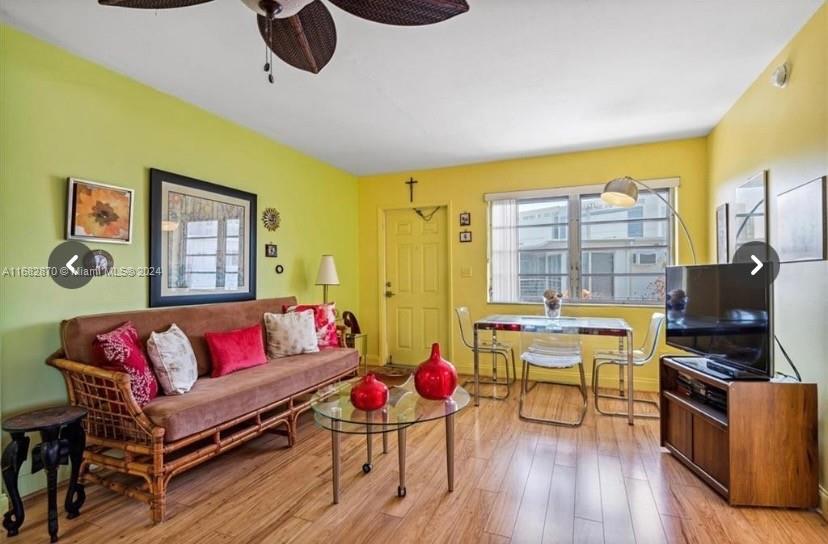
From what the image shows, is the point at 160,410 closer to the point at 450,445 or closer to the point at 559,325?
the point at 450,445

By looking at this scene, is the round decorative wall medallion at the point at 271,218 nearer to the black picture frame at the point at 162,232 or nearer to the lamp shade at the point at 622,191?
the black picture frame at the point at 162,232

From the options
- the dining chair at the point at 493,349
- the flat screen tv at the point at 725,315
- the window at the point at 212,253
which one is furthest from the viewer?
the dining chair at the point at 493,349

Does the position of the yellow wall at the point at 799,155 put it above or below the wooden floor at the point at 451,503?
above

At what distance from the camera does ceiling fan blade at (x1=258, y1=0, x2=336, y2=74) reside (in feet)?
4.73

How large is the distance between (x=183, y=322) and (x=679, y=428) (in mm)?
3174

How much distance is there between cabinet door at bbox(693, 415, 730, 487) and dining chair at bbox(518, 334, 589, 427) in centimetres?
83

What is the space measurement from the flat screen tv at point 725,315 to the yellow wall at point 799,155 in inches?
8.7

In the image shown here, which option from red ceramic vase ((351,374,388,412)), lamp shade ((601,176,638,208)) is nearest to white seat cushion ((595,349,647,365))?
lamp shade ((601,176,638,208))

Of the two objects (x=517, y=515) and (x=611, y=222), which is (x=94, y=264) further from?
(x=611, y=222)

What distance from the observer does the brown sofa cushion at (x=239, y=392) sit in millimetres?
1912

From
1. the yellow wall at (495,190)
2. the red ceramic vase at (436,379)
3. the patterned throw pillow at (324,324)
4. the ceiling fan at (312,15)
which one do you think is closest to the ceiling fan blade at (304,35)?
the ceiling fan at (312,15)

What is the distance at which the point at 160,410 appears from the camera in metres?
1.89

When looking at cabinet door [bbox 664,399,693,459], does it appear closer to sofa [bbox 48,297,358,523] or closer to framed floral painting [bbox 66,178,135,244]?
sofa [bbox 48,297,358,523]

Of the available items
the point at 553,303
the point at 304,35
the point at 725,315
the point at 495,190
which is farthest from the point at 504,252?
the point at 304,35
